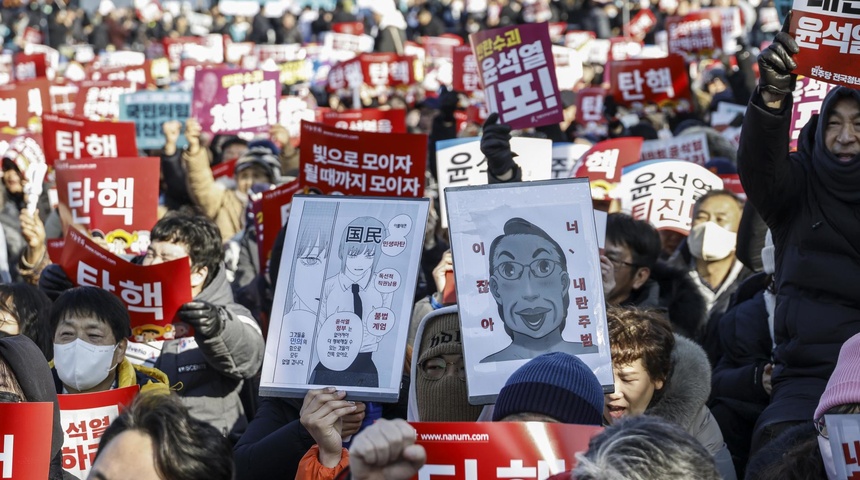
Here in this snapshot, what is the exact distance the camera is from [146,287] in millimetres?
5047

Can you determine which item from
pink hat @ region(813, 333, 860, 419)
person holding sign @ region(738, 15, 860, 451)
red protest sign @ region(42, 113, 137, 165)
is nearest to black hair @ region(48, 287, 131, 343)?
person holding sign @ region(738, 15, 860, 451)

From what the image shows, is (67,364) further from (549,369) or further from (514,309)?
(549,369)

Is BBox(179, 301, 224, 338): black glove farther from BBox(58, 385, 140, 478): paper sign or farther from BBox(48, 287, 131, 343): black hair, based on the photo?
BBox(58, 385, 140, 478): paper sign

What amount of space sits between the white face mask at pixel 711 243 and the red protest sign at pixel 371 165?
152cm

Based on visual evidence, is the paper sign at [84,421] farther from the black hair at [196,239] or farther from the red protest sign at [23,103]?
the red protest sign at [23,103]

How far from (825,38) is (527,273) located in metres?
1.36

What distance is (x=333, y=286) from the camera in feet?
12.5

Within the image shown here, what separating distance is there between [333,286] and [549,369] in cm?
97

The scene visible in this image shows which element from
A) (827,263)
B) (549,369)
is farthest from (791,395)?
(549,369)

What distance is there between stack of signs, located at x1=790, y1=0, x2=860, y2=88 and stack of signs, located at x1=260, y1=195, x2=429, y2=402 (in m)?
1.37

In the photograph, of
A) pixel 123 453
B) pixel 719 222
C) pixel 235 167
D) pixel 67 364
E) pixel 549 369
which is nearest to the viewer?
pixel 123 453


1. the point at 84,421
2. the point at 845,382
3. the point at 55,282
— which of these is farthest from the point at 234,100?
the point at 845,382

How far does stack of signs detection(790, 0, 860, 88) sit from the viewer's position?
13.8 feet

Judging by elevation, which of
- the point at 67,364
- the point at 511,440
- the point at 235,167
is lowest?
the point at 235,167
